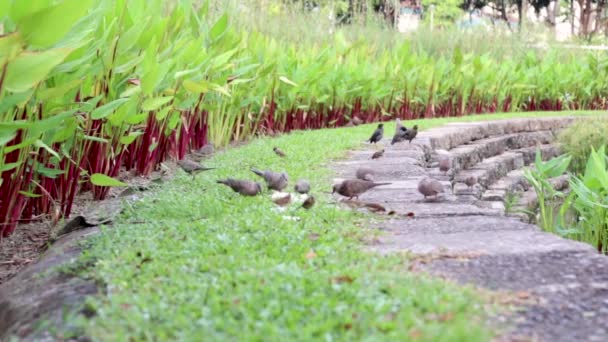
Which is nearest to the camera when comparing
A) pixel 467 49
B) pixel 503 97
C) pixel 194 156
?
pixel 194 156

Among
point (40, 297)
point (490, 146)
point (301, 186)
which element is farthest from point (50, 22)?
point (490, 146)

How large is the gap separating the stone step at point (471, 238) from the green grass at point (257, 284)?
13cm

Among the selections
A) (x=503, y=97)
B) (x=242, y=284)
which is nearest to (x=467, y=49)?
(x=503, y=97)

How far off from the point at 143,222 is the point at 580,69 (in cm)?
1126

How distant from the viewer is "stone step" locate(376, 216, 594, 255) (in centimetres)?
254

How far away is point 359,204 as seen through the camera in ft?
11.4

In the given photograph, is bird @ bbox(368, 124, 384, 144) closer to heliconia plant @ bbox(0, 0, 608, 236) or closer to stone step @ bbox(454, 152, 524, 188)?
stone step @ bbox(454, 152, 524, 188)

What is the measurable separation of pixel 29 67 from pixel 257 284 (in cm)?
101

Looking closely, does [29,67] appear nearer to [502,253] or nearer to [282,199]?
[282,199]

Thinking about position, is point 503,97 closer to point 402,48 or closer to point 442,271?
point 402,48

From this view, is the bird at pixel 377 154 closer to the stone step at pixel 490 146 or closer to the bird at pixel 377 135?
the bird at pixel 377 135

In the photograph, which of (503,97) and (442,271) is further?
(503,97)

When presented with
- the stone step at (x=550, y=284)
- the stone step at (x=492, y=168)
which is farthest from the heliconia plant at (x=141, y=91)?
the stone step at (x=492, y=168)

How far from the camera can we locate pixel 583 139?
26.4 ft
